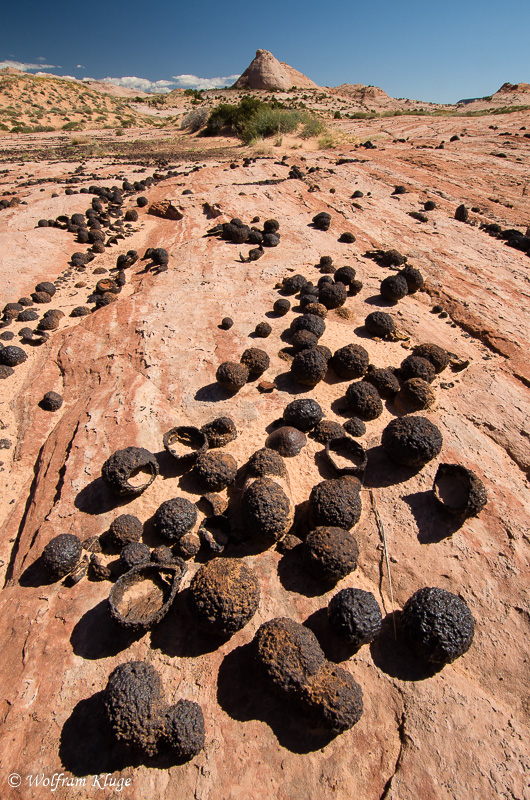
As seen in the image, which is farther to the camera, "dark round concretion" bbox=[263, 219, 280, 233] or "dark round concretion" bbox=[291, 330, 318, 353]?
"dark round concretion" bbox=[263, 219, 280, 233]

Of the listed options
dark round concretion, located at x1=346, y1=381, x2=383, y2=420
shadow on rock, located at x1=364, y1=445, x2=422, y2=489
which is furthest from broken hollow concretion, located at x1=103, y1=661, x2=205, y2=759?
dark round concretion, located at x1=346, y1=381, x2=383, y2=420

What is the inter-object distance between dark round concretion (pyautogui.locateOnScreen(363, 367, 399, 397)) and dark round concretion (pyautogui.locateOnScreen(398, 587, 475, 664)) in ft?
12.7

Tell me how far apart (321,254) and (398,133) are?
25.8 meters

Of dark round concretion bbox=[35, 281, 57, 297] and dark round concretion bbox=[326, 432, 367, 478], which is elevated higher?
dark round concretion bbox=[35, 281, 57, 297]

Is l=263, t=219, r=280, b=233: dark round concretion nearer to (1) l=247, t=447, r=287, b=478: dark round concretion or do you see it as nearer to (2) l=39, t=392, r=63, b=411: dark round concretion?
(2) l=39, t=392, r=63, b=411: dark round concretion

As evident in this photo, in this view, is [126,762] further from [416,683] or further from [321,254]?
[321,254]

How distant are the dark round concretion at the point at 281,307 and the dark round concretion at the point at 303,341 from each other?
1359 mm

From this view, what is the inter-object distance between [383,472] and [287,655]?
10.5 feet

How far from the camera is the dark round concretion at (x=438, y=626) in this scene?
164 inches

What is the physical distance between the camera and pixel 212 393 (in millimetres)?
7711

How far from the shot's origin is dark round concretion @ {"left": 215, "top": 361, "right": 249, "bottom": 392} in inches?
292

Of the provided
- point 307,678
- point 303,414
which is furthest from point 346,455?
point 307,678

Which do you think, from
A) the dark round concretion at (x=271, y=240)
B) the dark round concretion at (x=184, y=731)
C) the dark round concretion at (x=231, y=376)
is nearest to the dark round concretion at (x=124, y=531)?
the dark round concretion at (x=184, y=731)

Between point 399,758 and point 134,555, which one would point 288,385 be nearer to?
point 134,555
